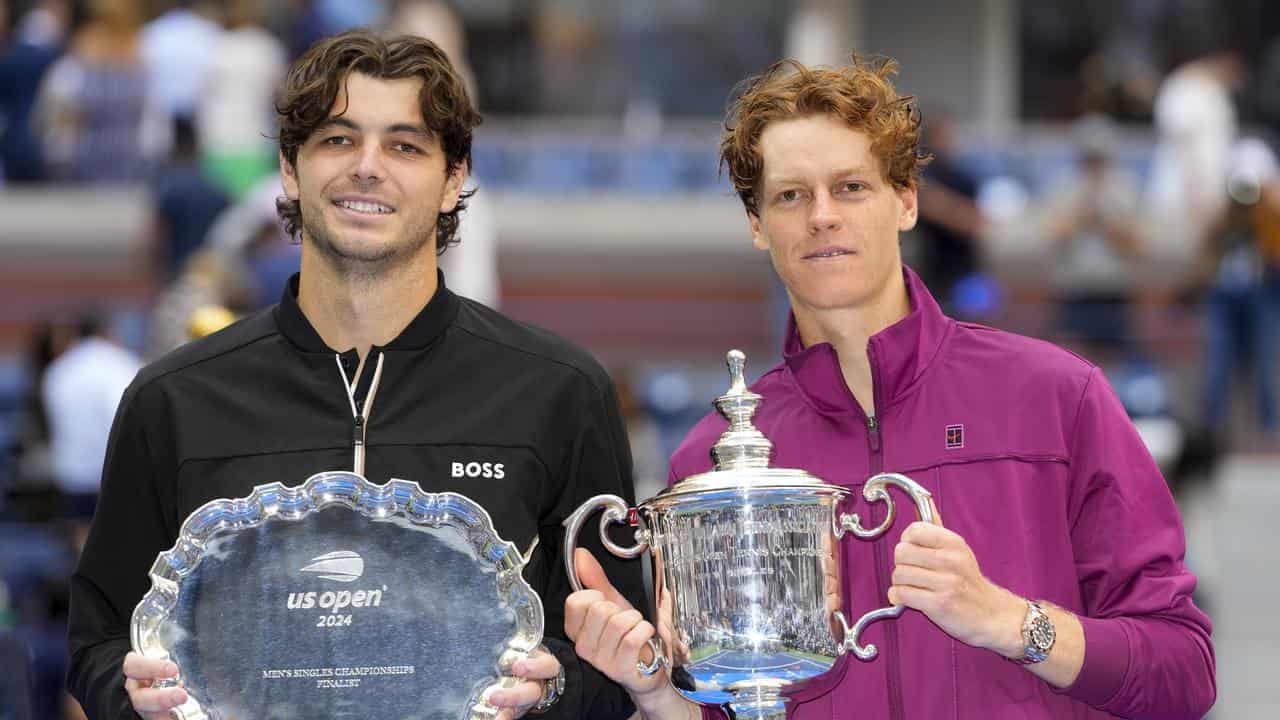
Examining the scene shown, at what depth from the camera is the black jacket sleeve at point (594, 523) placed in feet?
9.18

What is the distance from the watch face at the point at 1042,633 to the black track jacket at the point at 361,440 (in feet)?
2.17

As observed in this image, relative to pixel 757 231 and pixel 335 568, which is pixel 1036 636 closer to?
pixel 757 231

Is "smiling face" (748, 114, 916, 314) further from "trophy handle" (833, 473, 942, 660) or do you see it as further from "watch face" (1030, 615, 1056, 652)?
"watch face" (1030, 615, 1056, 652)

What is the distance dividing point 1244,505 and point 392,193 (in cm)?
650

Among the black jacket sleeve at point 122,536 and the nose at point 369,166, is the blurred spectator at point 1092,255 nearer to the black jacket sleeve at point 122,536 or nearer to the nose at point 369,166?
the nose at point 369,166

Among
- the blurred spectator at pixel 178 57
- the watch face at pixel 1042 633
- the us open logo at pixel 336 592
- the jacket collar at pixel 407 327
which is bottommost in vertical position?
the watch face at pixel 1042 633

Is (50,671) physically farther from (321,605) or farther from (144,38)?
(144,38)

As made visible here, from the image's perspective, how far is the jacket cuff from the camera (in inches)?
98.6

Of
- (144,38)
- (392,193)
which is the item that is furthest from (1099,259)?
(392,193)

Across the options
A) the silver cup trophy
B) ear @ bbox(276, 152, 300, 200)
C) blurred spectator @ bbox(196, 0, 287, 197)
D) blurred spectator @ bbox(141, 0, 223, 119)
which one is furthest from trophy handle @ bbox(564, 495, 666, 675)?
blurred spectator @ bbox(141, 0, 223, 119)

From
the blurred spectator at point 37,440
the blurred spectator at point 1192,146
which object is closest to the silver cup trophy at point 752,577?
the blurred spectator at point 37,440

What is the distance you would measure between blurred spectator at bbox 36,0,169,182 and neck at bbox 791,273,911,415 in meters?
8.59

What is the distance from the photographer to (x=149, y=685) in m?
2.57

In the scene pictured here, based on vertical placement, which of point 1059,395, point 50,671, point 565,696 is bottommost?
point 50,671
